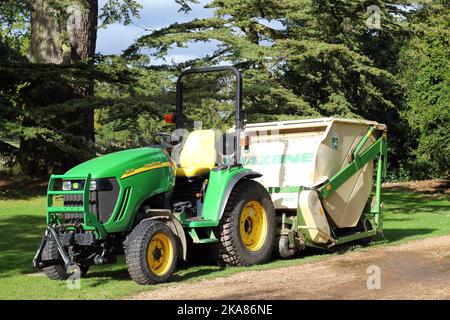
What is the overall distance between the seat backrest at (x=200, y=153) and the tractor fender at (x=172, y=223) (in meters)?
1.04

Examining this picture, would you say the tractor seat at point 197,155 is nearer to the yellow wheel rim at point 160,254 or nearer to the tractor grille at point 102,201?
the yellow wheel rim at point 160,254

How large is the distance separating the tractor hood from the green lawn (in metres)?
1.34

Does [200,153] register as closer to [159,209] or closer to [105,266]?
[159,209]

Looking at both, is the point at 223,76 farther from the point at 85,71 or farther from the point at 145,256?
the point at 145,256

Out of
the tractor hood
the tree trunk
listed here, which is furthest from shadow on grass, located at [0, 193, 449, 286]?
the tree trunk

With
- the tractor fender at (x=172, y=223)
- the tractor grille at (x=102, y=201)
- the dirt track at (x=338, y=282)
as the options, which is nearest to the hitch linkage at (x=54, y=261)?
the tractor grille at (x=102, y=201)

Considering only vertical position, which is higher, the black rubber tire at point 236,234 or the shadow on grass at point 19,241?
the black rubber tire at point 236,234

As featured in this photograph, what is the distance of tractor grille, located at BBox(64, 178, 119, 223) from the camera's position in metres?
8.01

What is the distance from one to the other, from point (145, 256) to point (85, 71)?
11.8 metres

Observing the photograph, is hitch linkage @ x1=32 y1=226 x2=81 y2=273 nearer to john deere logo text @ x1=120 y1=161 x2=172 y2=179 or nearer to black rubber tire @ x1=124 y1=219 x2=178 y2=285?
black rubber tire @ x1=124 y1=219 x2=178 y2=285

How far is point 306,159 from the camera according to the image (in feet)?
35.4

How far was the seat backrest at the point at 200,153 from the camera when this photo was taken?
942 cm
